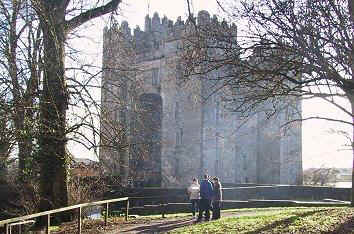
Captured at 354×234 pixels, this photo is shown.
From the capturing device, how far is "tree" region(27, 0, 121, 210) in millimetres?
12227

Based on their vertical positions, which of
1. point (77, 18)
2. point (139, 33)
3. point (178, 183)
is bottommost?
point (178, 183)

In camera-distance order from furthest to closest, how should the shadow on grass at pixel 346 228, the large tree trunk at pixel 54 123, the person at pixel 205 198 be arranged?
the person at pixel 205 198
the large tree trunk at pixel 54 123
the shadow on grass at pixel 346 228

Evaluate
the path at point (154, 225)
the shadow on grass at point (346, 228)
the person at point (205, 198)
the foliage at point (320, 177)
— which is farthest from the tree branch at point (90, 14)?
the foliage at point (320, 177)

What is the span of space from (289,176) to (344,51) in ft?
111

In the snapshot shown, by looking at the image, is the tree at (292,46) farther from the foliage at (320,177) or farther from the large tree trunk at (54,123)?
the foliage at (320,177)

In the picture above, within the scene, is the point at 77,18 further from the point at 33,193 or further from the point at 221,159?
Answer: the point at 221,159

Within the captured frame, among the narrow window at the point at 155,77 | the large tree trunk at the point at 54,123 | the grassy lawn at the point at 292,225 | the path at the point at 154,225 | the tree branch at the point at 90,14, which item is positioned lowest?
the path at the point at 154,225

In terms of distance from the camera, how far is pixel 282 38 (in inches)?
454

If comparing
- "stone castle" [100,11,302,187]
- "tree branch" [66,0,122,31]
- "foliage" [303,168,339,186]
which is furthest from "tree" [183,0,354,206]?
"foliage" [303,168,339,186]

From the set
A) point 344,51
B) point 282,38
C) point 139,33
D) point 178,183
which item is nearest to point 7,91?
point 282,38

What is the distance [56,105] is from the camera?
1341 centimetres

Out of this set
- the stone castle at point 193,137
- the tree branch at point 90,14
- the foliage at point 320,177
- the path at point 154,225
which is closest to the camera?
the path at point 154,225

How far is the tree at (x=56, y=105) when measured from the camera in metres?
12.2

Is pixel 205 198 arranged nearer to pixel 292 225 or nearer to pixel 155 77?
pixel 292 225
